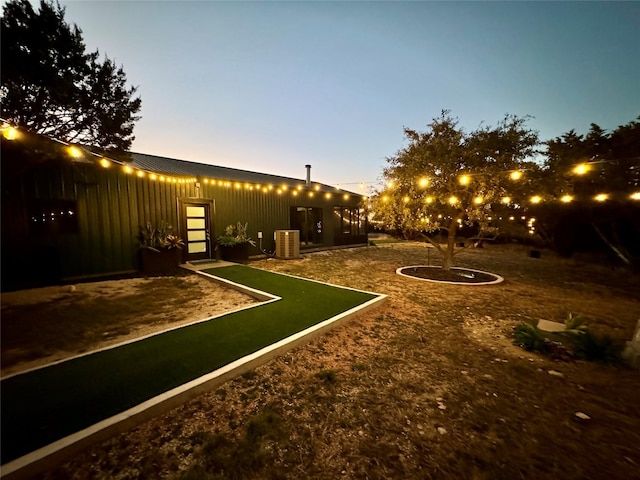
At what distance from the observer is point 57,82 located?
18.9ft

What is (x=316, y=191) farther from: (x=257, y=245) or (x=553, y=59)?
(x=553, y=59)

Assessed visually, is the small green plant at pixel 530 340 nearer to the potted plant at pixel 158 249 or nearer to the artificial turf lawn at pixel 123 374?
the artificial turf lawn at pixel 123 374

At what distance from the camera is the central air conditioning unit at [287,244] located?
10.5 metres

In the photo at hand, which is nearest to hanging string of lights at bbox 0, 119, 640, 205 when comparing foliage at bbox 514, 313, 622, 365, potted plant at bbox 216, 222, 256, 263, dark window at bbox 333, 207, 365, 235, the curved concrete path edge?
potted plant at bbox 216, 222, 256, 263

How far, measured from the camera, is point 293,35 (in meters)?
10.2

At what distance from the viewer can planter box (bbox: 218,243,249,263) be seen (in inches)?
373

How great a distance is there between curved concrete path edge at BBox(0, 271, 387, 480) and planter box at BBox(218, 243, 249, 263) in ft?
21.5

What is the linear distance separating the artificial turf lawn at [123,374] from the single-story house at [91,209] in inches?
160

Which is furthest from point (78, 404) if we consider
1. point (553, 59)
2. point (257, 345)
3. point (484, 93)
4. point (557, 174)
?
point (484, 93)

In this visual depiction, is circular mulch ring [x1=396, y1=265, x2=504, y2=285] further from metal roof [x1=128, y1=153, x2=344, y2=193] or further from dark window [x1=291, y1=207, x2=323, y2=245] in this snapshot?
metal roof [x1=128, y1=153, x2=344, y2=193]

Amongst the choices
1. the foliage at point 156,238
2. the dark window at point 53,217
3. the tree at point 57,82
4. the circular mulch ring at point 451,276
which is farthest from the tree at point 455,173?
the dark window at point 53,217

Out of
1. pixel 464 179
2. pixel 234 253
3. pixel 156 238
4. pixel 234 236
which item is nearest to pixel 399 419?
pixel 464 179

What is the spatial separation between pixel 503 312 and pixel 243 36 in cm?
1173

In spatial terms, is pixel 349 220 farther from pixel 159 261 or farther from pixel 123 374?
pixel 123 374
